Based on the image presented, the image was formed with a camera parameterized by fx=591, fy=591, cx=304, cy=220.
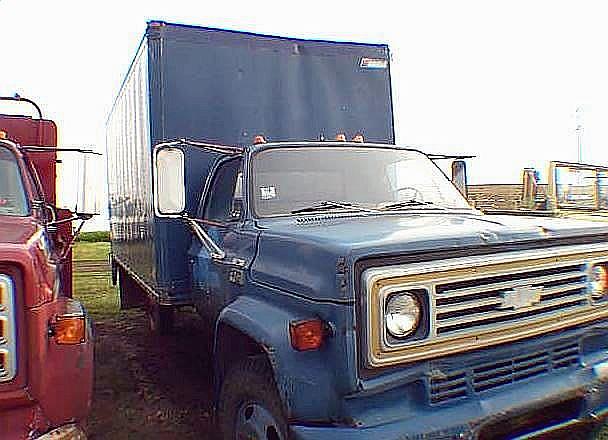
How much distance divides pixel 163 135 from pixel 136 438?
2.54 m

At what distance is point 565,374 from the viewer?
2965 millimetres

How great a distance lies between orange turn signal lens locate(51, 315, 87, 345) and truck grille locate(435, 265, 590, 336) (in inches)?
68.6

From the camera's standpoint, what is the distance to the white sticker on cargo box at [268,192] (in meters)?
3.93

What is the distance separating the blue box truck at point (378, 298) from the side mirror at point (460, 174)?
0.10 feet

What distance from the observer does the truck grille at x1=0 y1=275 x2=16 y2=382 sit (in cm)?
269

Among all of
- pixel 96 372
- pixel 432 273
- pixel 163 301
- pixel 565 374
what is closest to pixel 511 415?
pixel 565 374

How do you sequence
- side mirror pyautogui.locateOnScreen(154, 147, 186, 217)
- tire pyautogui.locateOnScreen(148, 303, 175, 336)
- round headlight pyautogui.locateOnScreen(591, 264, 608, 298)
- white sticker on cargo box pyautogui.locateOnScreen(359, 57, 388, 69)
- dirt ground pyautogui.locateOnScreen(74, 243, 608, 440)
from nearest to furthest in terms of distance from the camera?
1. round headlight pyautogui.locateOnScreen(591, 264, 608, 298)
2. side mirror pyautogui.locateOnScreen(154, 147, 186, 217)
3. dirt ground pyautogui.locateOnScreen(74, 243, 608, 440)
4. white sticker on cargo box pyautogui.locateOnScreen(359, 57, 388, 69)
5. tire pyautogui.locateOnScreen(148, 303, 175, 336)

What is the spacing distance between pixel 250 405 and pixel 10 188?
2329mm

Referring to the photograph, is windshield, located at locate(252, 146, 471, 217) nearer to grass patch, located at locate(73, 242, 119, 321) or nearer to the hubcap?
the hubcap

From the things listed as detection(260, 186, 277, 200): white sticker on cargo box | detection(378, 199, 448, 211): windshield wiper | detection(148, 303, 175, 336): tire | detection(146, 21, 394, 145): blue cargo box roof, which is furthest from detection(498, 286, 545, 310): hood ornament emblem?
detection(148, 303, 175, 336): tire

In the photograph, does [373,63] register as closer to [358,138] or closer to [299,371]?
[358,138]

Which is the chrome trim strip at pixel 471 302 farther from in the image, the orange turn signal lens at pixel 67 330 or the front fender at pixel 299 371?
the orange turn signal lens at pixel 67 330

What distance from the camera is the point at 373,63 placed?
20.2 ft

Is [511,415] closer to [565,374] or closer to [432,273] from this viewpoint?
[565,374]
